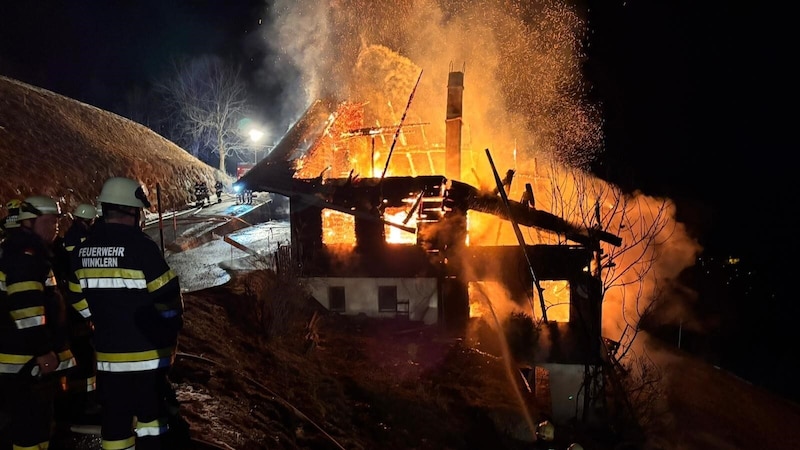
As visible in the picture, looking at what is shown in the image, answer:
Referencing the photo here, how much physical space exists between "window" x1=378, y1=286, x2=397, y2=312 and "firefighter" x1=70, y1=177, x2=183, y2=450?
12142 mm

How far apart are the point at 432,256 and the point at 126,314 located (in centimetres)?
Answer: 1220

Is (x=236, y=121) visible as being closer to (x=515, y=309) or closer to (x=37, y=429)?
(x=515, y=309)

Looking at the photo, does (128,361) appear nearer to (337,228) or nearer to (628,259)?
(337,228)

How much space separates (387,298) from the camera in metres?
15.4

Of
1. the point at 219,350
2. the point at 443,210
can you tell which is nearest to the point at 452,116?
the point at 443,210

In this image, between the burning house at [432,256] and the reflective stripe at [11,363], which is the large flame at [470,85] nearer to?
the burning house at [432,256]

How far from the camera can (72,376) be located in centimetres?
477

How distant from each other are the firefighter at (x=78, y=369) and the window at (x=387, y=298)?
1090 cm

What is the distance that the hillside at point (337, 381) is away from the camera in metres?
6.93

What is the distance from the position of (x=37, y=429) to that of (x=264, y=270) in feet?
34.1

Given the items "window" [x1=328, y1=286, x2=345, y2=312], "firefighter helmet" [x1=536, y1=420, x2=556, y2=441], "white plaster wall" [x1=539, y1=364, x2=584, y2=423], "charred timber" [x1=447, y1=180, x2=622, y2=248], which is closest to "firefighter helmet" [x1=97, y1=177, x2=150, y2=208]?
"firefighter helmet" [x1=536, y1=420, x2=556, y2=441]

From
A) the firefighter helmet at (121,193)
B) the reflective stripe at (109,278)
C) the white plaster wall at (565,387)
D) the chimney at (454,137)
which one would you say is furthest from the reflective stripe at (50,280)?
the chimney at (454,137)

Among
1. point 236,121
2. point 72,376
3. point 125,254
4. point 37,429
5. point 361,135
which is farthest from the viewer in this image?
point 236,121

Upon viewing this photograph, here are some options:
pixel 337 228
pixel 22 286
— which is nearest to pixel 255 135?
pixel 337 228
